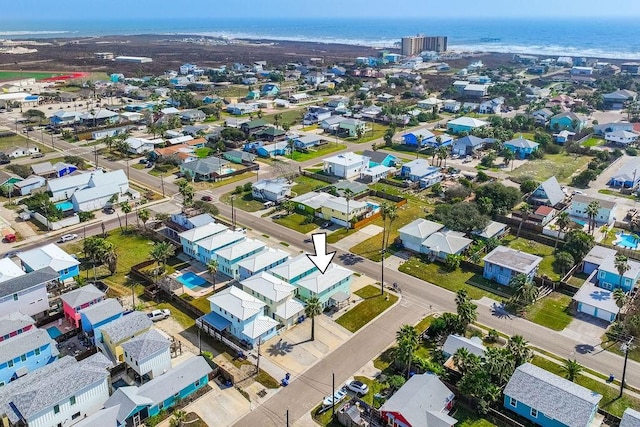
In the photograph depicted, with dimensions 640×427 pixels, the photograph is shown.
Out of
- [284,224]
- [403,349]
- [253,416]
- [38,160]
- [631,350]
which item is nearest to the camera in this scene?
[253,416]

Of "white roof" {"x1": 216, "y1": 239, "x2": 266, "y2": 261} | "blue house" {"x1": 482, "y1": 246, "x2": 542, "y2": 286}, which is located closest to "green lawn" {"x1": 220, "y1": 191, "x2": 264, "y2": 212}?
"white roof" {"x1": 216, "y1": 239, "x2": 266, "y2": 261}

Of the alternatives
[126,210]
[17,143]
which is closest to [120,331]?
[126,210]

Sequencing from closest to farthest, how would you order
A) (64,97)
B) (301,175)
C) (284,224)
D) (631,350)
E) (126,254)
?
(631,350)
(126,254)
(284,224)
(301,175)
(64,97)

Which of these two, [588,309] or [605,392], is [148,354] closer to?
[605,392]

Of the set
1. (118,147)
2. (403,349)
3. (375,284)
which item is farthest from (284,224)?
(118,147)

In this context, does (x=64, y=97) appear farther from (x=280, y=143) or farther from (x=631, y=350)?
(x=631, y=350)

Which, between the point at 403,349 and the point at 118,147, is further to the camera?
the point at 118,147
